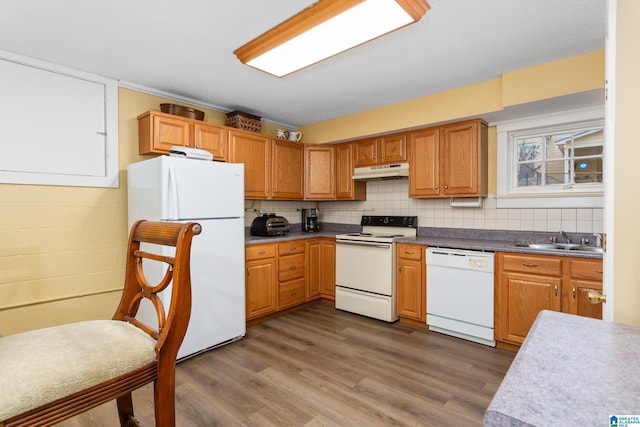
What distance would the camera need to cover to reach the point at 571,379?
22.7 inches

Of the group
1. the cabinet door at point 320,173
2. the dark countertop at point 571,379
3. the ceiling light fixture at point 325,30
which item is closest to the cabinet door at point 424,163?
the cabinet door at point 320,173

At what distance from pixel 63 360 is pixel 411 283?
2.90m

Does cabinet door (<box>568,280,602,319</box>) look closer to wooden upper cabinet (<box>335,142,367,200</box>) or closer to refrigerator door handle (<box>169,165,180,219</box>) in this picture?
wooden upper cabinet (<box>335,142,367,200</box>)

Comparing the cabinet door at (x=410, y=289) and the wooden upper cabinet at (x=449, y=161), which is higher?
the wooden upper cabinet at (x=449, y=161)

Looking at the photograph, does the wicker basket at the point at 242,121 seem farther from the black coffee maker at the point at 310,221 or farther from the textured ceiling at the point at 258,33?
the black coffee maker at the point at 310,221

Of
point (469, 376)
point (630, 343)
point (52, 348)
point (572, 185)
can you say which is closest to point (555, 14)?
point (572, 185)

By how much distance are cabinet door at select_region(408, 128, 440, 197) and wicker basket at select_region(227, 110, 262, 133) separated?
5.85ft

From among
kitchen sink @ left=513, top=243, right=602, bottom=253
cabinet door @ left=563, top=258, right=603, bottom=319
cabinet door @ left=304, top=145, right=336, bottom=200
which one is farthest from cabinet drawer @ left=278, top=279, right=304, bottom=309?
cabinet door @ left=563, top=258, right=603, bottom=319

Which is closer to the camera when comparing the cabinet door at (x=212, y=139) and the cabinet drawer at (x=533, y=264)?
the cabinet drawer at (x=533, y=264)

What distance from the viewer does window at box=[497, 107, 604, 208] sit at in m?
2.84

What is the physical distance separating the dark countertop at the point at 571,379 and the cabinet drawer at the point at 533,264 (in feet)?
6.50

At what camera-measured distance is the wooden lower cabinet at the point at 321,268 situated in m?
3.96

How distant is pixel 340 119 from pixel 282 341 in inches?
107

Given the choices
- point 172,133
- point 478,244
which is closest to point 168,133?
point 172,133
